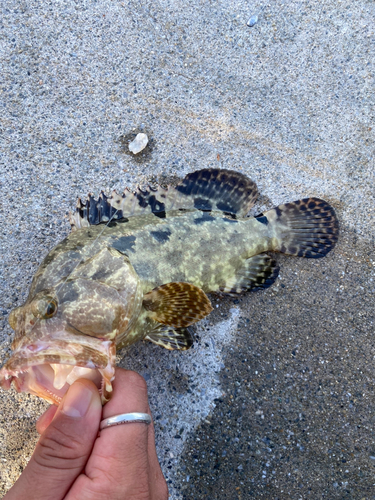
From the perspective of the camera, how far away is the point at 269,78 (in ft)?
12.4

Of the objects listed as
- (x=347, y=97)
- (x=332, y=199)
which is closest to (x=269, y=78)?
(x=347, y=97)

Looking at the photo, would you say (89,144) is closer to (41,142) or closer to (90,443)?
(41,142)

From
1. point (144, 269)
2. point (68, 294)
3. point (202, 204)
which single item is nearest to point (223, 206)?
point (202, 204)

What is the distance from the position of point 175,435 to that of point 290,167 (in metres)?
2.91

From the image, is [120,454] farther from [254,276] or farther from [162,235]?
[254,276]

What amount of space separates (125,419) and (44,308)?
847mm

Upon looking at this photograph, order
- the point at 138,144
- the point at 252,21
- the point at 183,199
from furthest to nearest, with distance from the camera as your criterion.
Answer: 1. the point at 252,21
2. the point at 138,144
3. the point at 183,199

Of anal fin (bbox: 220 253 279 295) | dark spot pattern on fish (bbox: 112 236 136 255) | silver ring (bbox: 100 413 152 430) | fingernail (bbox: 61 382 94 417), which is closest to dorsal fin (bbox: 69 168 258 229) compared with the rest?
dark spot pattern on fish (bbox: 112 236 136 255)

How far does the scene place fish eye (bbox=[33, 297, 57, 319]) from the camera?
6.86 feet

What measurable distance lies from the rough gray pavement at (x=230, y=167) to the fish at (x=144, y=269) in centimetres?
32

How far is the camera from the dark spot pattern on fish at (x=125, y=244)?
261 centimetres

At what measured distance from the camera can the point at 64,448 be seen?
193cm

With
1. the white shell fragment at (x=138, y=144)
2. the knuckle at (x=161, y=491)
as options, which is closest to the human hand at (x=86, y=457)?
the knuckle at (x=161, y=491)

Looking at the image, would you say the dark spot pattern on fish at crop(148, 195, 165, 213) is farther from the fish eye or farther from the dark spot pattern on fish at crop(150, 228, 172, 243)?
the fish eye
